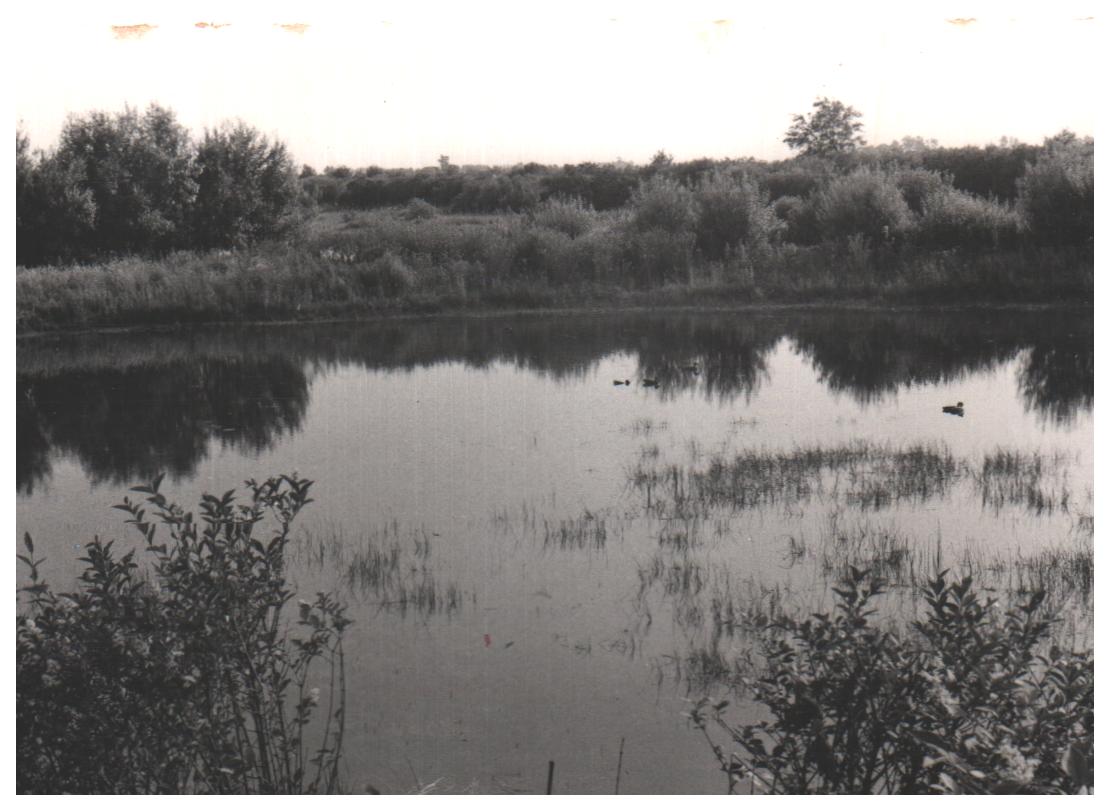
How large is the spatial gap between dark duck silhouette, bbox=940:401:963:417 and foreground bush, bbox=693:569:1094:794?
11.2 ft

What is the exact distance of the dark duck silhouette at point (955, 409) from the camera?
21.1ft

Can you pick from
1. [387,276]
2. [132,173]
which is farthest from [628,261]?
[132,173]

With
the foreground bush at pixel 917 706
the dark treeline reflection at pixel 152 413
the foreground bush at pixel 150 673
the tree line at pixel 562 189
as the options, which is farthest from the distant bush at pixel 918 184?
the foreground bush at pixel 150 673

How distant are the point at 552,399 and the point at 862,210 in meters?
2.64

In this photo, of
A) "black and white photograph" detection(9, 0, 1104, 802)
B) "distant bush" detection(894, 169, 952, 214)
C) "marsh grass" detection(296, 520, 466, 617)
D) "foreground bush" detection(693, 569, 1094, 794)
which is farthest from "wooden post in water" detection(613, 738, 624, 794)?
"distant bush" detection(894, 169, 952, 214)

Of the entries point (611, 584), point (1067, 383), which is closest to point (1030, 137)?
point (1067, 383)

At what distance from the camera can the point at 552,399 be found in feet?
22.9

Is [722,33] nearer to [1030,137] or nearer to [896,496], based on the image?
[1030,137]

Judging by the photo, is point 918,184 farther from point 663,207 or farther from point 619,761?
point 619,761

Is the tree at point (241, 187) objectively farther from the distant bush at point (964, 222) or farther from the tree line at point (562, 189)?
the distant bush at point (964, 222)

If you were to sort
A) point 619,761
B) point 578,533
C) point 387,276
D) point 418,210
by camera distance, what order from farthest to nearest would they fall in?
point 387,276 < point 418,210 < point 578,533 < point 619,761

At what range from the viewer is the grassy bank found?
6.46 m

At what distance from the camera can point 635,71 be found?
14.4ft

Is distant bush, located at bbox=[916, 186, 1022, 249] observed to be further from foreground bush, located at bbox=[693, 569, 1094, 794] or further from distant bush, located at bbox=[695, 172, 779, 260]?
foreground bush, located at bbox=[693, 569, 1094, 794]
